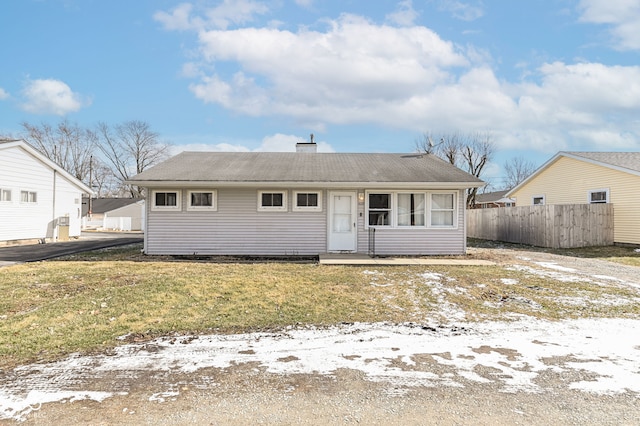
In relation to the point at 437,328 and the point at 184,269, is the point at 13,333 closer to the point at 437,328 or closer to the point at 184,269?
the point at 184,269

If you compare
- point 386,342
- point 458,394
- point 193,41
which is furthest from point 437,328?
point 193,41

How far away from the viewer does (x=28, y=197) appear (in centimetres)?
1628

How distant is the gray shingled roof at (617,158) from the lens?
1486cm

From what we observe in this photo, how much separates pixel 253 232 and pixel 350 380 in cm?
855

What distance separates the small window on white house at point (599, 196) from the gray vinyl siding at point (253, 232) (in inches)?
349

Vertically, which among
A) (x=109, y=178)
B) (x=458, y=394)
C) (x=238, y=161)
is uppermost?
(x=109, y=178)

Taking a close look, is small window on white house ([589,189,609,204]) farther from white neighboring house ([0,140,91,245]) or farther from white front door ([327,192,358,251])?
white neighboring house ([0,140,91,245])

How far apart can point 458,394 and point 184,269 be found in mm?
7364

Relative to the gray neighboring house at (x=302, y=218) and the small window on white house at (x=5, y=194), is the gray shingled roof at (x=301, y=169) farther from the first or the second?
the small window on white house at (x=5, y=194)

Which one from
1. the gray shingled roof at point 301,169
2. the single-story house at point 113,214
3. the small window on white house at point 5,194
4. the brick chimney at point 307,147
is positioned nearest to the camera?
the gray shingled roof at point 301,169

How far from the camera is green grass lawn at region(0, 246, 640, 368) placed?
15.5 feet

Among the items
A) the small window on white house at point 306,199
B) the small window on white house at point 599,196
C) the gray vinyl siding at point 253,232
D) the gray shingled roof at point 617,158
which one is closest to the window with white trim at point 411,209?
the gray vinyl siding at point 253,232

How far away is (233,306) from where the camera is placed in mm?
5738

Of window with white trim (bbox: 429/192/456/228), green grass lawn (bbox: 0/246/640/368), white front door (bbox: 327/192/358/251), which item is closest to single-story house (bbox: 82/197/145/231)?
green grass lawn (bbox: 0/246/640/368)
